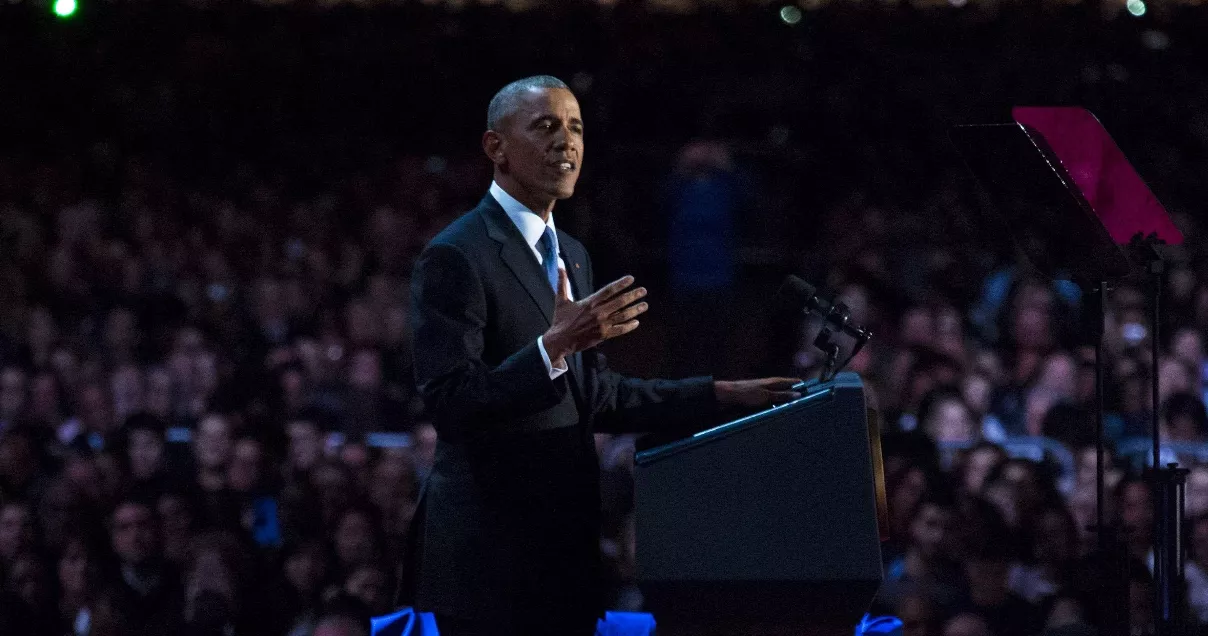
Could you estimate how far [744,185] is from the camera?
17.0ft

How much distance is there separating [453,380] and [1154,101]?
6.56m

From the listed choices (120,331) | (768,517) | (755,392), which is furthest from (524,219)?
(120,331)

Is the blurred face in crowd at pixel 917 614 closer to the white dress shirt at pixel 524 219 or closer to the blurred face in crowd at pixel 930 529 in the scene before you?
the blurred face in crowd at pixel 930 529

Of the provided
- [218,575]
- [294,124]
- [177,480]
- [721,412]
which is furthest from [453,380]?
[294,124]

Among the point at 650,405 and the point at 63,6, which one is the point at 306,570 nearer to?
the point at 650,405

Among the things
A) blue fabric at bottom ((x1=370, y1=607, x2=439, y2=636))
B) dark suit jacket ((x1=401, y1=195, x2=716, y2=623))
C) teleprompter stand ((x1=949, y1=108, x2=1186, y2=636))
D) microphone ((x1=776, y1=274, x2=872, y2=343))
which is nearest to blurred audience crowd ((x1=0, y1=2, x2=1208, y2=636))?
teleprompter stand ((x1=949, y1=108, x2=1186, y2=636))

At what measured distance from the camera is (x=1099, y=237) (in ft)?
8.58

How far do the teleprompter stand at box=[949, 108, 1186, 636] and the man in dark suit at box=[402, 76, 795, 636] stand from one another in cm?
67

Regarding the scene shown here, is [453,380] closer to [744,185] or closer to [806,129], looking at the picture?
[744,185]

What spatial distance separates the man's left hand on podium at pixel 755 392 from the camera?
231 centimetres

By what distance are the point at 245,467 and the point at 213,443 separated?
0.58 ft

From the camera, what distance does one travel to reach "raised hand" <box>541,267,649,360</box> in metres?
1.98

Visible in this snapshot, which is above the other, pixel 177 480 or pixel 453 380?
pixel 453 380

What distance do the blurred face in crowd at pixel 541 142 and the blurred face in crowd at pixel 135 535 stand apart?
2.68 meters
